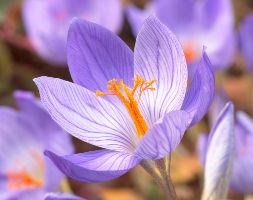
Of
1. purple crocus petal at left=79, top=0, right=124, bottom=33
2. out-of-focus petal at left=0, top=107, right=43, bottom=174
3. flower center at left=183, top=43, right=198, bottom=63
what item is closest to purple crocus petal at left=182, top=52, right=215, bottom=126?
out-of-focus petal at left=0, top=107, right=43, bottom=174

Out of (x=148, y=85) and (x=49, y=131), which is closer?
(x=148, y=85)

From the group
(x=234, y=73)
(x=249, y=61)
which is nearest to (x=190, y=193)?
(x=249, y=61)

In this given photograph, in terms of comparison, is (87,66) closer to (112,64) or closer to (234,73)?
(112,64)

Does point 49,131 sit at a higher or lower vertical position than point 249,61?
lower

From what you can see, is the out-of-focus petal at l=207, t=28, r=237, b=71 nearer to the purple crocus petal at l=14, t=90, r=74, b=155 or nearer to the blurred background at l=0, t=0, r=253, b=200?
the blurred background at l=0, t=0, r=253, b=200

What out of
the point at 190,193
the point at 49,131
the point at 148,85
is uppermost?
the point at 148,85

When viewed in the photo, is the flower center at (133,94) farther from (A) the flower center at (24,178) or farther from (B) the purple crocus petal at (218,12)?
(B) the purple crocus petal at (218,12)

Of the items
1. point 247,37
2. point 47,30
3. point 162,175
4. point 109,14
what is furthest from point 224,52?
point 162,175
